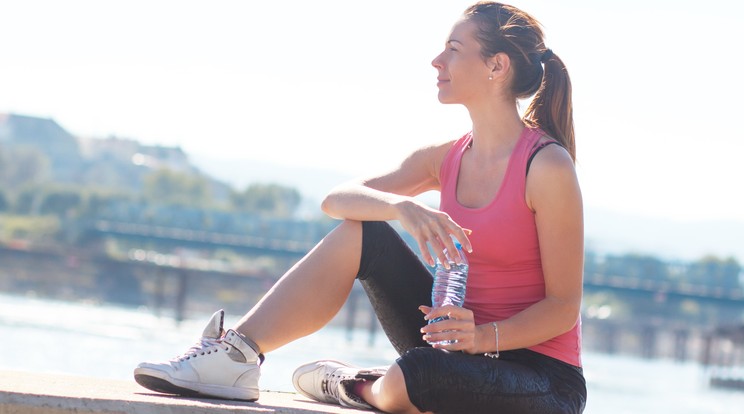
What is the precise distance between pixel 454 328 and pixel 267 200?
8553 centimetres

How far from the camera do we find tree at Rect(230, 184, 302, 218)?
281ft

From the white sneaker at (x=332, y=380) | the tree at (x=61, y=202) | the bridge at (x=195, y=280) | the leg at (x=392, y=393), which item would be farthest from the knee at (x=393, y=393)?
the tree at (x=61, y=202)

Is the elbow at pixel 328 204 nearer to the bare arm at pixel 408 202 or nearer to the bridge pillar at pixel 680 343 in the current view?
the bare arm at pixel 408 202

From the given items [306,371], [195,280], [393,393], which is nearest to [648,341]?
[195,280]

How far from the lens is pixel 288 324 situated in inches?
92.9

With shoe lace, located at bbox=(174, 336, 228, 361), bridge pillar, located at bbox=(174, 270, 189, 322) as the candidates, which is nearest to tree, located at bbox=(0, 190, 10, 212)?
bridge pillar, located at bbox=(174, 270, 189, 322)

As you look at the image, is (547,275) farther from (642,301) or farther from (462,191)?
(642,301)

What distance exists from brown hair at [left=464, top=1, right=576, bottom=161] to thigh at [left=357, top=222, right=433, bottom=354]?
0.33 meters

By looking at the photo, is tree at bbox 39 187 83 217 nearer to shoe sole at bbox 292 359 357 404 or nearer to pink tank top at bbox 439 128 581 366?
shoe sole at bbox 292 359 357 404

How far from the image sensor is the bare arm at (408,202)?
217 cm

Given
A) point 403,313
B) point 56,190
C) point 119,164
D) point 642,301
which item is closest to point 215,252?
point 56,190

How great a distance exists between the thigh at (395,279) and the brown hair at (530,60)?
33cm

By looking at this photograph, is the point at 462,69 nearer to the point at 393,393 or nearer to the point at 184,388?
the point at 393,393

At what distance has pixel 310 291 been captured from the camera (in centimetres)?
237
